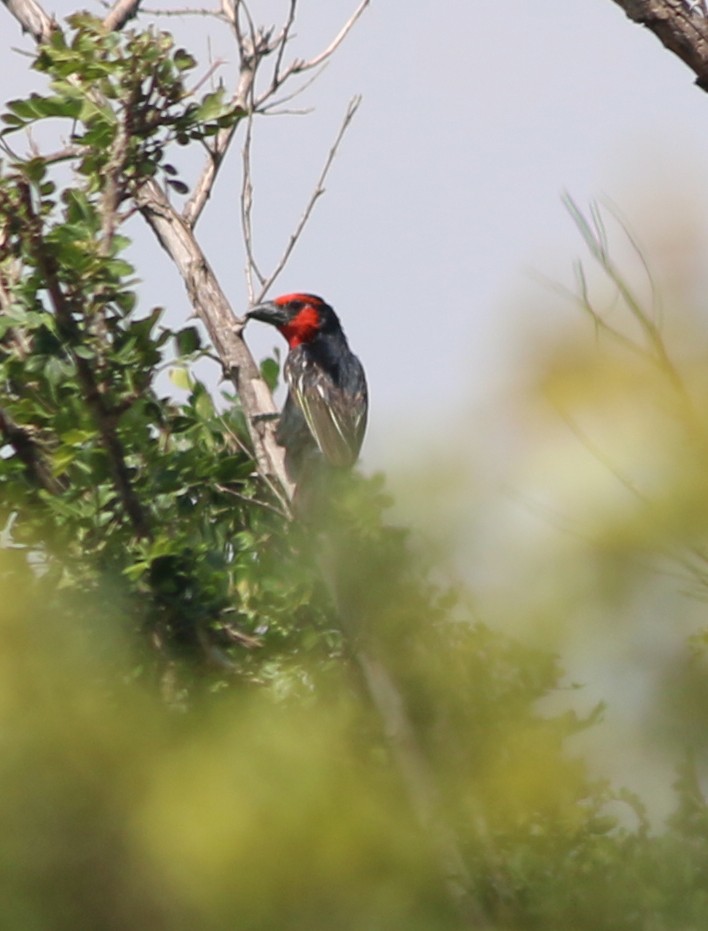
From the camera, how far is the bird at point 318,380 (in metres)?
5.94

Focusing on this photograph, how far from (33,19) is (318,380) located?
2.49 meters

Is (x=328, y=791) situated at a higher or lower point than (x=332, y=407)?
higher

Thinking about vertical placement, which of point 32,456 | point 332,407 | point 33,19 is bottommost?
point 332,407

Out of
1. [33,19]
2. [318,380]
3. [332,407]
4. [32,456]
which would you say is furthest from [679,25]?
[318,380]

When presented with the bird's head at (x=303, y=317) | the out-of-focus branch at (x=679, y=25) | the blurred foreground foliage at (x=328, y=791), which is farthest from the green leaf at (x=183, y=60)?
the bird's head at (x=303, y=317)

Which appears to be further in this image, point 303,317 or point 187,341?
point 303,317

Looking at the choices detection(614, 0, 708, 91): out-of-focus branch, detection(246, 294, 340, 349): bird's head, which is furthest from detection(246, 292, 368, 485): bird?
detection(614, 0, 708, 91): out-of-focus branch

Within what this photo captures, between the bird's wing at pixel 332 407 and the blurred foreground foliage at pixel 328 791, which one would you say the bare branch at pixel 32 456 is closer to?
the bird's wing at pixel 332 407

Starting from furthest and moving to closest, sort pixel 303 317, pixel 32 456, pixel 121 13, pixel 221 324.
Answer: pixel 303 317 < pixel 121 13 < pixel 221 324 < pixel 32 456

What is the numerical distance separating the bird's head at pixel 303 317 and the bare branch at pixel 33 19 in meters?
2.56

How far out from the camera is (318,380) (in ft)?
23.1

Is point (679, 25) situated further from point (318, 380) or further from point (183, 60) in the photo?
point (318, 380)

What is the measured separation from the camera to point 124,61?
14.3ft

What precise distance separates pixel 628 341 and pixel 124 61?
3066mm
